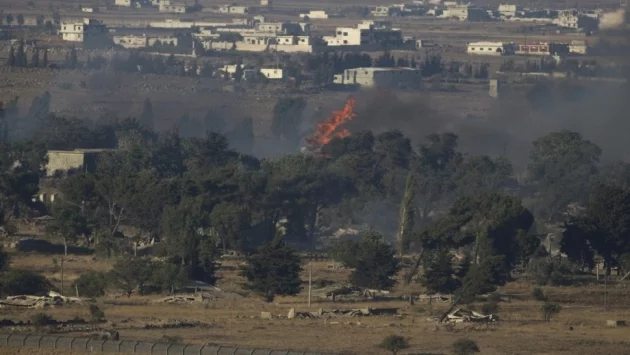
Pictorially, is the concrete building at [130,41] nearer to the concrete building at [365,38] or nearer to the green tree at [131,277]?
the concrete building at [365,38]

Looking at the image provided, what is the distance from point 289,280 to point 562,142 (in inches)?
1681

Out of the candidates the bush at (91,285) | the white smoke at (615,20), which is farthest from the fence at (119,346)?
the white smoke at (615,20)

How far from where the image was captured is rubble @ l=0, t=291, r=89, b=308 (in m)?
53.2

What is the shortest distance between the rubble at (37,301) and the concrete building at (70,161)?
36.8 m

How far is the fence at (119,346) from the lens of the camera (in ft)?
141

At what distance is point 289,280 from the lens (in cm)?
5884

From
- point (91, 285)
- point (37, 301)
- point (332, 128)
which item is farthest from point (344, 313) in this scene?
point (332, 128)

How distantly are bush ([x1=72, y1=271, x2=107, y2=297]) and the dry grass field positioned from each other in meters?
0.37

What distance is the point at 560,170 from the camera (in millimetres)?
92938

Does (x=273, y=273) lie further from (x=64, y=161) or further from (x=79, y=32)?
(x=79, y=32)

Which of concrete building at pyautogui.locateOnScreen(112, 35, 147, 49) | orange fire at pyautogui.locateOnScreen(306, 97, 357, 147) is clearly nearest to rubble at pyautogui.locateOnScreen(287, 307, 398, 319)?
orange fire at pyautogui.locateOnScreen(306, 97, 357, 147)

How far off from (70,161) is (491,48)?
102 meters

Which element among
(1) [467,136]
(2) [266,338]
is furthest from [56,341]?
(1) [467,136]

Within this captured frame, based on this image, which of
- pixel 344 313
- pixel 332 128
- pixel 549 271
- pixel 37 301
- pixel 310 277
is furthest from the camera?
pixel 332 128
